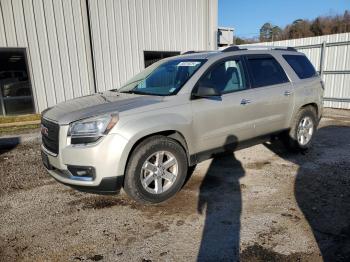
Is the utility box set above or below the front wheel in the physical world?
above

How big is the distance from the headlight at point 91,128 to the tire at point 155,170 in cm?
45

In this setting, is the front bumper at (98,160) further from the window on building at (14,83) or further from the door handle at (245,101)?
the window on building at (14,83)

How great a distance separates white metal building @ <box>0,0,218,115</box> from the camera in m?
9.39

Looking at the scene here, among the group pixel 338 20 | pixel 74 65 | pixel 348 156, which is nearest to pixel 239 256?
pixel 348 156

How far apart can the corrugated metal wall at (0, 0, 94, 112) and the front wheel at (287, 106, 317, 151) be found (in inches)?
295

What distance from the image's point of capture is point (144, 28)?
11.6m

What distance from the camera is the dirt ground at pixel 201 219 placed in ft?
9.41

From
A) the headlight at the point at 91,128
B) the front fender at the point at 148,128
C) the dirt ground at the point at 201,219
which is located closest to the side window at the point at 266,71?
the dirt ground at the point at 201,219

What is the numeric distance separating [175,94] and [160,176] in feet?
3.55

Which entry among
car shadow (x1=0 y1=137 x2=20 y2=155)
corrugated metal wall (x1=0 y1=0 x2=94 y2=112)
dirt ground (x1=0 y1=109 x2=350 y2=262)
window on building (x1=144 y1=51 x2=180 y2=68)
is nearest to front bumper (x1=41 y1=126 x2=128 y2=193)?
dirt ground (x1=0 y1=109 x2=350 y2=262)

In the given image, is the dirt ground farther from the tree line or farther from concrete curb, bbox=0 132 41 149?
the tree line

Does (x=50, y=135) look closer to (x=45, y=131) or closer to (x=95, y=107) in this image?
(x=45, y=131)

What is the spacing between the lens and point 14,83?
31.3 feet

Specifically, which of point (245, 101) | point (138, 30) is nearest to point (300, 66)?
point (245, 101)
